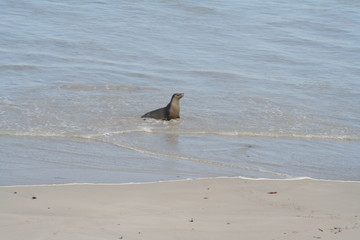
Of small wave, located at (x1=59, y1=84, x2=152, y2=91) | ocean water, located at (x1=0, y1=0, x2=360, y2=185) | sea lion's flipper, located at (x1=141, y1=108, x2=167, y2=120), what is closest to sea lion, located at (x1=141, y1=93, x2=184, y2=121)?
sea lion's flipper, located at (x1=141, y1=108, x2=167, y2=120)

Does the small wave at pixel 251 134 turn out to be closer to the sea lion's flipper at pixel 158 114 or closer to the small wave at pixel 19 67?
the sea lion's flipper at pixel 158 114

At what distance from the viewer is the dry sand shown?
593cm

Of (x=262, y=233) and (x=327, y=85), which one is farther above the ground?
(x=262, y=233)

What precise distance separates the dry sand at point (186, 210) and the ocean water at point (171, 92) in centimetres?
60

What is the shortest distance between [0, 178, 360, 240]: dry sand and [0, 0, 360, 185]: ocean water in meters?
0.60

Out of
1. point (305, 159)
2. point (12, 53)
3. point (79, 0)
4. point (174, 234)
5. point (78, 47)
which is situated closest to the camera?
point (174, 234)

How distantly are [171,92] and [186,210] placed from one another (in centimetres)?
673

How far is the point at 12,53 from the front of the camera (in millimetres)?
15922

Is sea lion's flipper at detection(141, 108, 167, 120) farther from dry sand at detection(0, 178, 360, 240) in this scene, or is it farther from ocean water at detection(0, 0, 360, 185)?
dry sand at detection(0, 178, 360, 240)

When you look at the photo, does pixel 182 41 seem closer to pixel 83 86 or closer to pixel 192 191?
pixel 83 86

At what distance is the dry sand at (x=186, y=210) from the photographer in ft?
19.4

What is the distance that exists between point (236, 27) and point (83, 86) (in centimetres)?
883

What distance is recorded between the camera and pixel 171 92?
13281mm

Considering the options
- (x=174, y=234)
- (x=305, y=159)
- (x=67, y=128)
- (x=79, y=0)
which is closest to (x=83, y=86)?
A: (x=67, y=128)
